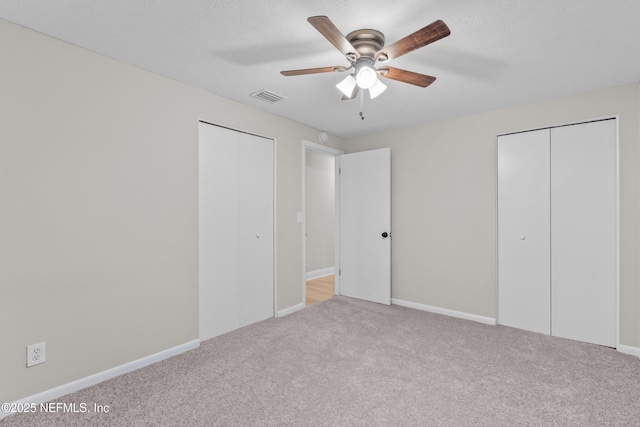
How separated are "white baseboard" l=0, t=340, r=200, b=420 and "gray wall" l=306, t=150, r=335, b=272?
10.2 feet

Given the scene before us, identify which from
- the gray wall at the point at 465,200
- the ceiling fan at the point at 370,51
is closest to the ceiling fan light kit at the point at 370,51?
the ceiling fan at the point at 370,51

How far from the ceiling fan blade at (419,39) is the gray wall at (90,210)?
74.3 inches

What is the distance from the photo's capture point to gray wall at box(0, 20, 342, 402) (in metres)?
1.87

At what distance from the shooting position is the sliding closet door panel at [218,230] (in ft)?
9.54

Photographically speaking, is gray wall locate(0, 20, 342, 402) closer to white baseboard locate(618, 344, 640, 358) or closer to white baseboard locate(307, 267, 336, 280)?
white baseboard locate(307, 267, 336, 280)

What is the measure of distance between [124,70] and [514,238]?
394 cm

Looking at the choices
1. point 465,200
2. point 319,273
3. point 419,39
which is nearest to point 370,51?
point 419,39

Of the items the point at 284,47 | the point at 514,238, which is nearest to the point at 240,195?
the point at 284,47

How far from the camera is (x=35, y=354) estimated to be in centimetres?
192

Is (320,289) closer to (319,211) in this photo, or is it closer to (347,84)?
(319,211)

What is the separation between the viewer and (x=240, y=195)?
10.6 feet

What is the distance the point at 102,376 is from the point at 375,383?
1.98 meters

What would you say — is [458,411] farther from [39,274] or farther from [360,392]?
[39,274]

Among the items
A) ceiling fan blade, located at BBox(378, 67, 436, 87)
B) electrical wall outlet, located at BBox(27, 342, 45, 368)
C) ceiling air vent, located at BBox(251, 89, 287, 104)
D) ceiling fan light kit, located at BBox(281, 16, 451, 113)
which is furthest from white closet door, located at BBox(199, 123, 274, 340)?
ceiling fan blade, located at BBox(378, 67, 436, 87)
